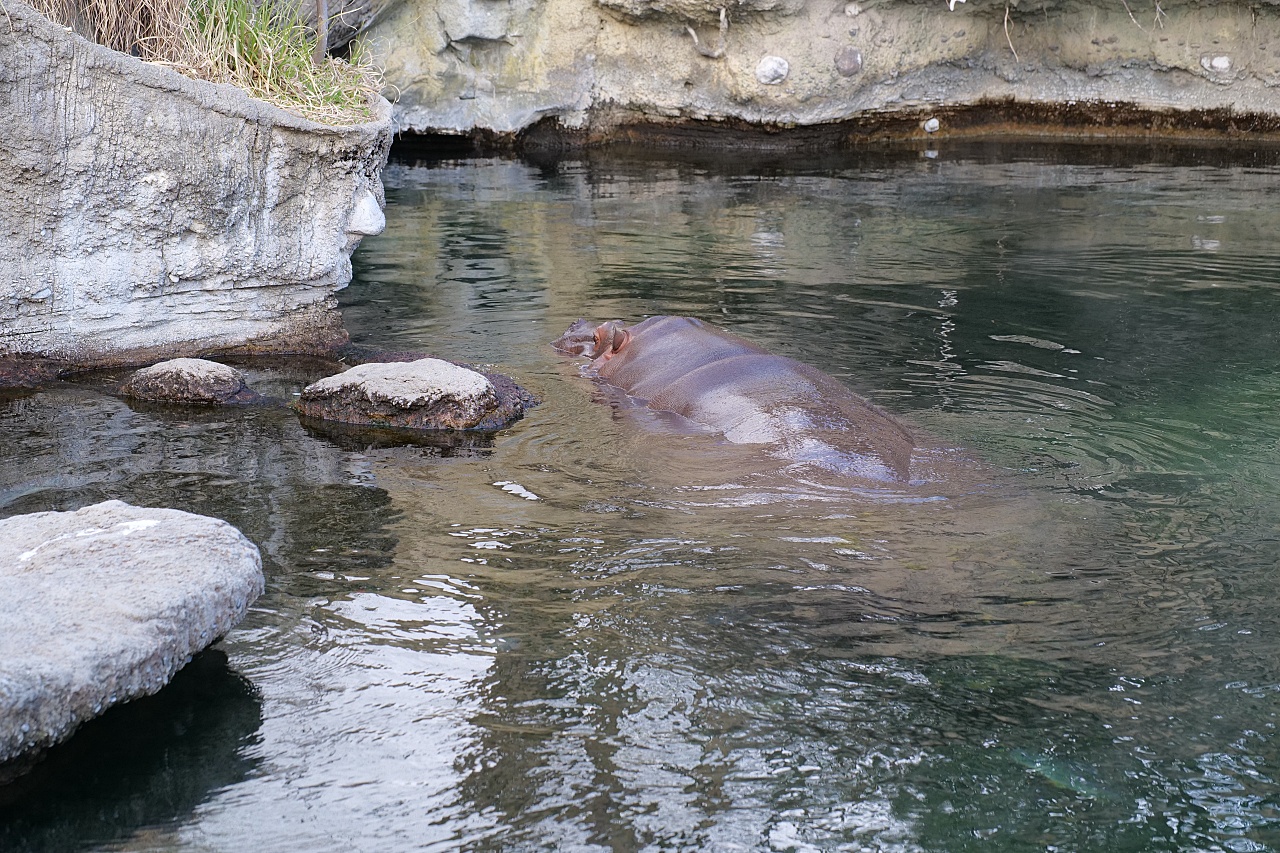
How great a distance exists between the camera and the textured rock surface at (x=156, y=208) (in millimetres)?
6516

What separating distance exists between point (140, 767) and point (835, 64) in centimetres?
1549

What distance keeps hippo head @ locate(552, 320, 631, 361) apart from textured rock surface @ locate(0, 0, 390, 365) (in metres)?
1.35

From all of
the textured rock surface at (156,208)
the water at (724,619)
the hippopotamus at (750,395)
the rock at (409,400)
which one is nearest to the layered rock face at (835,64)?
the water at (724,619)

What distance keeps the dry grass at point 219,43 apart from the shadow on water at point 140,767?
4.62 metres

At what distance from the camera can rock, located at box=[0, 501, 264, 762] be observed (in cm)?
301

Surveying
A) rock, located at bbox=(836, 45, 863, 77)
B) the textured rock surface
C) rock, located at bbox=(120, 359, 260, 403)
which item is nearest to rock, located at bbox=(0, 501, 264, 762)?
rock, located at bbox=(120, 359, 260, 403)

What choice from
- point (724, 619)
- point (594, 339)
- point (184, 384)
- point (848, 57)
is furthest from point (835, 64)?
point (724, 619)

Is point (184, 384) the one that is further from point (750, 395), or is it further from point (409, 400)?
point (750, 395)

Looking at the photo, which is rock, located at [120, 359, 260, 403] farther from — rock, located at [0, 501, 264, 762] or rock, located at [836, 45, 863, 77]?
rock, located at [836, 45, 863, 77]

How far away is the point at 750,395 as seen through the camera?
591 centimetres

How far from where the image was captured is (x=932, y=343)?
7.89 meters

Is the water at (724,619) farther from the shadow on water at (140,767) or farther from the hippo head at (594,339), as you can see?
the hippo head at (594,339)

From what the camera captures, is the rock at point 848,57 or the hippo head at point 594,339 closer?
the hippo head at point 594,339

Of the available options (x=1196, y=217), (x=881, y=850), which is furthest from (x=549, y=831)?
(x=1196, y=217)
